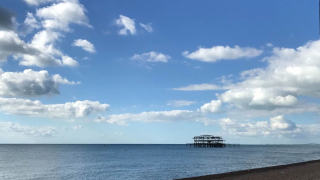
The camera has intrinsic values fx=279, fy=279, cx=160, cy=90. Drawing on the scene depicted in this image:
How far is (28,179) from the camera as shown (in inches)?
1542

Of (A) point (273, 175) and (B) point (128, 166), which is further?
(B) point (128, 166)

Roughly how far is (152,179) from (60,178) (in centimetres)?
1338

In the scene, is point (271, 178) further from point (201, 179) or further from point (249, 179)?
point (201, 179)

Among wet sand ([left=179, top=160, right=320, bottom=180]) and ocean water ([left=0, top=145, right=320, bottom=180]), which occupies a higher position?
wet sand ([left=179, top=160, right=320, bottom=180])

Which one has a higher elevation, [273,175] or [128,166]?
[273,175]

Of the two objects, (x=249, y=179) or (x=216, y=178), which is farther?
(x=216, y=178)

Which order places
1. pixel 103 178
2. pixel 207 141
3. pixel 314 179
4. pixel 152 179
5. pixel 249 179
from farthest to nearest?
pixel 207 141
pixel 103 178
pixel 152 179
pixel 249 179
pixel 314 179

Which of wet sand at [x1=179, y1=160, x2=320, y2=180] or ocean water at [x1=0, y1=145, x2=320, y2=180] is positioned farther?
ocean water at [x1=0, y1=145, x2=320, y2=180]

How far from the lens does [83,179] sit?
127ft

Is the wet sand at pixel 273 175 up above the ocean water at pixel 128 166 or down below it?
above

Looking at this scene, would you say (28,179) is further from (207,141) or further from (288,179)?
(207,141)

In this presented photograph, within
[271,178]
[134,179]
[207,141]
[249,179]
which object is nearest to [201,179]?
[249,179]

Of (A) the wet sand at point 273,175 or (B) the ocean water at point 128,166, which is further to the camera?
(B) the ocean water at point 128,166

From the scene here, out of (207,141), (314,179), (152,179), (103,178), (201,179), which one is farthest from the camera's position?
(207,141)
